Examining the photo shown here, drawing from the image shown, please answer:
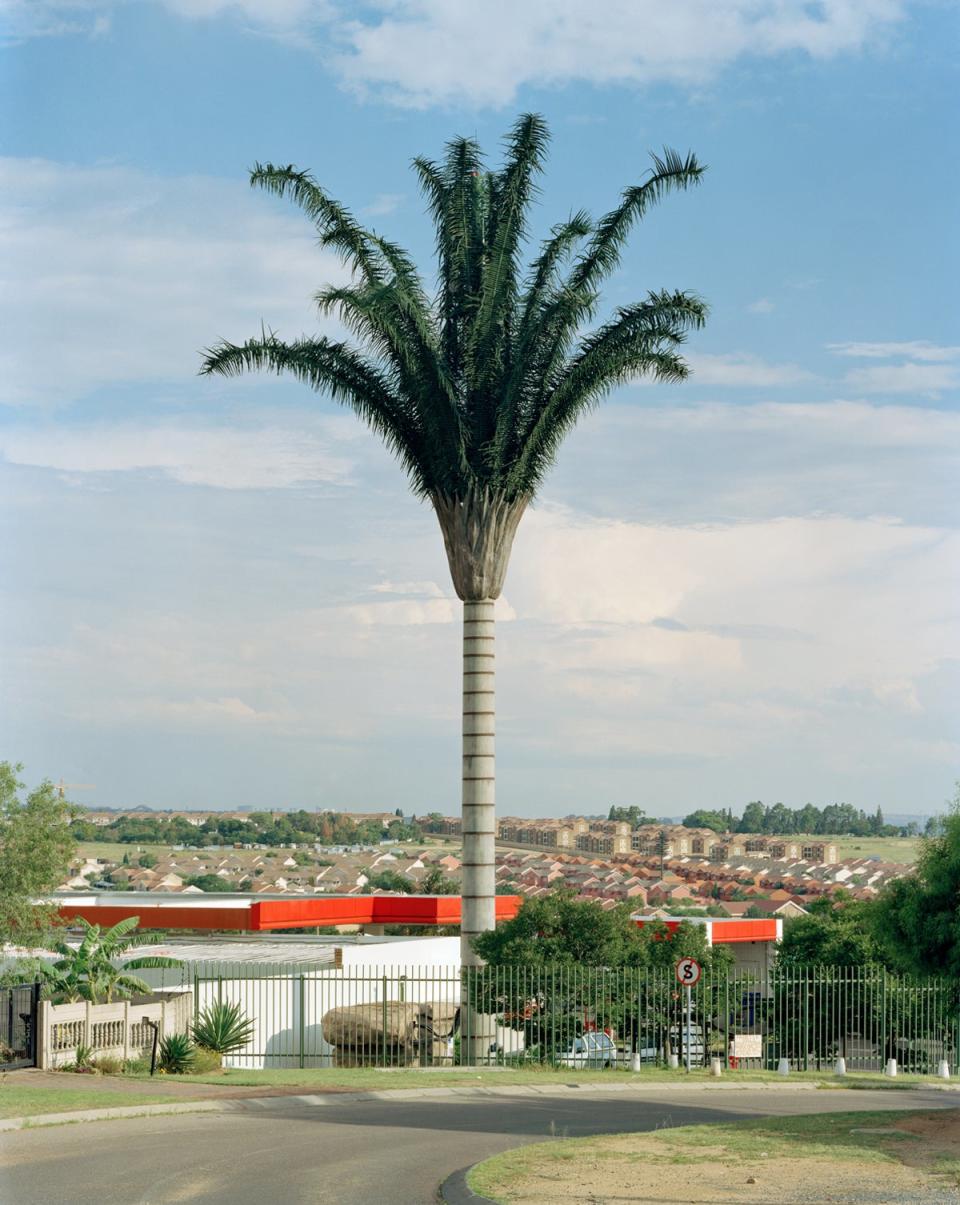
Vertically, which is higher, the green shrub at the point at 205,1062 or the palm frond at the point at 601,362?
the palm frond at the point at 601,362

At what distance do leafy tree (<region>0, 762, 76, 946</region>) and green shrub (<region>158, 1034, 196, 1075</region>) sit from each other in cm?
1107

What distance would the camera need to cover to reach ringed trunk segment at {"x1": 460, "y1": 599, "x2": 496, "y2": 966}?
31.6 m

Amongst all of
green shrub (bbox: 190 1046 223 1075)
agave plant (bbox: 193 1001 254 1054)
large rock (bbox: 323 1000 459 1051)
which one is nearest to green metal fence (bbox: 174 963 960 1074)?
large rock (bbox: 323 1000 459 1051)

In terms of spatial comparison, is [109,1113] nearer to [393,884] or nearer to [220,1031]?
[220,1031]

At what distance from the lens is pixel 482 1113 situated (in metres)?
22.2

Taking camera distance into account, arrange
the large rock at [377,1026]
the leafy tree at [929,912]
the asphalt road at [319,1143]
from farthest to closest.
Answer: the large rock at [377,1026]
the leafy tree at [929,912]
the asphalt road at [319,1143]

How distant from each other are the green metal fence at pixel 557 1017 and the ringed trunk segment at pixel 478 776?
4.27 feet

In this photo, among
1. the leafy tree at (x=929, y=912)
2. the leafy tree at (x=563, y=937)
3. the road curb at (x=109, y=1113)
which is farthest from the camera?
the leafy tree at (x=563, y=937)

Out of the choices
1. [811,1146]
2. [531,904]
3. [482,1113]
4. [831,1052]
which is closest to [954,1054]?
[831,1052]

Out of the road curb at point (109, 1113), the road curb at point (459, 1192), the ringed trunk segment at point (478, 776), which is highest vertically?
the ringed trunk segment at point (478, 776)

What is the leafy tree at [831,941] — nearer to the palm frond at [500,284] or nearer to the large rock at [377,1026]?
the large rock at [377,1026]

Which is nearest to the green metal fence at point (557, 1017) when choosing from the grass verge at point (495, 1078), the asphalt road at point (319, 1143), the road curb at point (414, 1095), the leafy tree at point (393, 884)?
the grass verge at point (495, 1078)

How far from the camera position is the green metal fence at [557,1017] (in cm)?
3108

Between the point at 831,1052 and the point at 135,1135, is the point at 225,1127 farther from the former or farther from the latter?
the point at 831,1052
